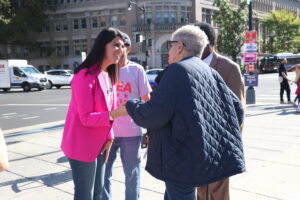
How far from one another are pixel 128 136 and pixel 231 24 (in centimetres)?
3508

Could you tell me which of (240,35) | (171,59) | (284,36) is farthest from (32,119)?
(284,36)

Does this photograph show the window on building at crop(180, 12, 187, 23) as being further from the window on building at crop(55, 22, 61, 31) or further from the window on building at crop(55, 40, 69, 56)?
the window on building at crop(55, 22, 61, 31)

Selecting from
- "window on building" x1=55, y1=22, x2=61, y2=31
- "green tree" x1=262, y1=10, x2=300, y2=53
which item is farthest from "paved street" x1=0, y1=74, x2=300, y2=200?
"green tree" x1=262, y1=10, x2=300, y2=53

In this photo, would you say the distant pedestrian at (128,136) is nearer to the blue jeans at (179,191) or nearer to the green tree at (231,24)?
the blue jeans at (179,191)

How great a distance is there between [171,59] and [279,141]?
4.77 metres

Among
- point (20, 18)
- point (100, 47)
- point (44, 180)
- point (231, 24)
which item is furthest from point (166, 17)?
point (100, 47)

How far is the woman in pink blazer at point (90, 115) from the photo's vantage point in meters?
2.49

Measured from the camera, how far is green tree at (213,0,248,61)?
3578 cm

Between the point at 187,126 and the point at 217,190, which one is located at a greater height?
the point at 187,126

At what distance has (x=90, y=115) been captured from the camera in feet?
8.11

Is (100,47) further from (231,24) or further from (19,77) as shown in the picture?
(231,24)

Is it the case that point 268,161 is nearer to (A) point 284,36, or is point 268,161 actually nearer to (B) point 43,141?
(B) point 43,141

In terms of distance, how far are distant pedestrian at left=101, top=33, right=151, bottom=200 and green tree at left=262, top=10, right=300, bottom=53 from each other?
188ft

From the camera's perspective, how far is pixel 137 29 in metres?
47.6
